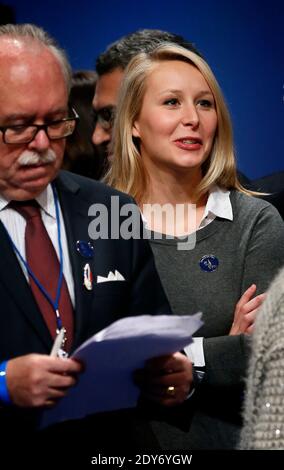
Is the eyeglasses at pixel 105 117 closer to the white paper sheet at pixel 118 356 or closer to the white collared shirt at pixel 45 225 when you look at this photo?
the white collared shirt at pixel 45 225

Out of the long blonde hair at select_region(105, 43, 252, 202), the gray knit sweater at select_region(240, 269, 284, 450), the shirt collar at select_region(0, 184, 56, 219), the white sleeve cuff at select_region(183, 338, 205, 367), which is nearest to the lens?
the gray knit sweater at select_region(240, 269, 284, 450)

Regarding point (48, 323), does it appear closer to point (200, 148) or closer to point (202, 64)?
point (200, 148)

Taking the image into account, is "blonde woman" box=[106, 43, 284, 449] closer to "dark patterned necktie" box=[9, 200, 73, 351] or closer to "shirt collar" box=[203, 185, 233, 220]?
"shirt collar" box=[203, 185, 233, 220]

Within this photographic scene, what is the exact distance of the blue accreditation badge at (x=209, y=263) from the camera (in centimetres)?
251

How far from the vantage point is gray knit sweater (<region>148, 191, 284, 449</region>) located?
2389mm

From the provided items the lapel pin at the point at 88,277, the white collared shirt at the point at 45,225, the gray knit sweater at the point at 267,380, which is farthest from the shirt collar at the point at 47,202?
the gray knit sweater at the point at 267,380

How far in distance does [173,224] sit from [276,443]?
4.73 ft

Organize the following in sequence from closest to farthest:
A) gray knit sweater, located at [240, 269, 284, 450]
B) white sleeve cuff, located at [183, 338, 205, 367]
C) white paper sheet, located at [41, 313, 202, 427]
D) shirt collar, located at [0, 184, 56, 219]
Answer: gray knit sweater, located at [240, 269, 284, 450]
white paper sheet, located at [41, 313, 202, 427]
shirt collar, located at [0, 184, 56, 219]
white sleeve cuff, located at [183, 338, 205, 367]

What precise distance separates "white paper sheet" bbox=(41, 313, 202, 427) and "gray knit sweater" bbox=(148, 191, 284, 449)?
0.62m

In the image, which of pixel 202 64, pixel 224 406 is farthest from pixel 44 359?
pixel 202 64

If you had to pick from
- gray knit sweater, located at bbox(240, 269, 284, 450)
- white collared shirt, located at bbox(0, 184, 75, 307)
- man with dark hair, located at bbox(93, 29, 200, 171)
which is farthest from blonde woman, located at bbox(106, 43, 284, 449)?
gray knit sweater, located at bbox(240, 269, 284, 450)

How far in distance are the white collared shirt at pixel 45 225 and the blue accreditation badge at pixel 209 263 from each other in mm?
611

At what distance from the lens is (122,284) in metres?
2.01

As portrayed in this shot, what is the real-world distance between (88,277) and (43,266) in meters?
0.10
